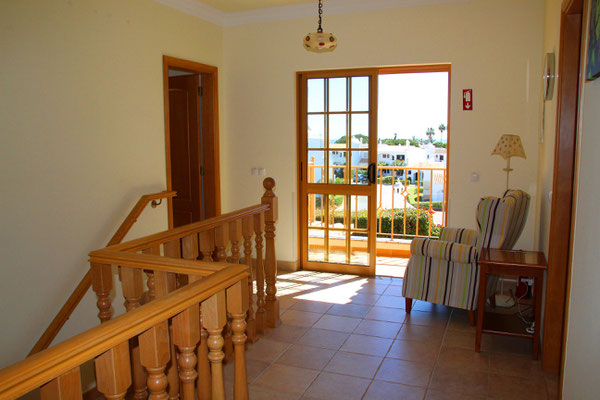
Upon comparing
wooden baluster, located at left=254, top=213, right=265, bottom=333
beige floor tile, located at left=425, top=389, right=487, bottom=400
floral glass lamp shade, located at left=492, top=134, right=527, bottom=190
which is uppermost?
floral glass lamp shade, located at left=492, top=134, right=527, bottom=190

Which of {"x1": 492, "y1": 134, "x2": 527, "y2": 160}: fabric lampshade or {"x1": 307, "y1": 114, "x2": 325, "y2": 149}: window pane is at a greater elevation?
{"x1": 307, "y1": 114, "x2": 325, "y2": 149}: window pane

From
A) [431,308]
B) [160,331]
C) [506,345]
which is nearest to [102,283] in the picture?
[160,331]

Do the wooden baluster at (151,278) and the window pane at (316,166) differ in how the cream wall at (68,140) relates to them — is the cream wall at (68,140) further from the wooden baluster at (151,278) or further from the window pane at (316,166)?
the window pane at (316,166)

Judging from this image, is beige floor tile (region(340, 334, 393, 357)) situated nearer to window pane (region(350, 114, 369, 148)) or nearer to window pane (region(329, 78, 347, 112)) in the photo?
window pane (region(350, 114, 369, 148))

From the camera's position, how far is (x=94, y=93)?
3.74 m

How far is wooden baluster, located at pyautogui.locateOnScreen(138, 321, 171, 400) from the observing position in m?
1.39

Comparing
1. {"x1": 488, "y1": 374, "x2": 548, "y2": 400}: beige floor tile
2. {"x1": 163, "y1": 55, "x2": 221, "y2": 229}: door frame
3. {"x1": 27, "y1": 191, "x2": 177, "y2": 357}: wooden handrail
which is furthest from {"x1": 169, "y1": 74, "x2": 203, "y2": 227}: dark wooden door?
{"x1": 488, "y1": 374, "x2": 548, "y2": 400}: beige floor tile

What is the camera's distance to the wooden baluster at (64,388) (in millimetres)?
1104

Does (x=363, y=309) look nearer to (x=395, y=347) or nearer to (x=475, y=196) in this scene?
(x=395, y=347)

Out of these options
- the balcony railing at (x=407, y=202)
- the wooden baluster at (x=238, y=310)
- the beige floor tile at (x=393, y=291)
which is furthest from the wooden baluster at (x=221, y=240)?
the balcony railing at (x=407, y=202)

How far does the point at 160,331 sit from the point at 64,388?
0.33 m

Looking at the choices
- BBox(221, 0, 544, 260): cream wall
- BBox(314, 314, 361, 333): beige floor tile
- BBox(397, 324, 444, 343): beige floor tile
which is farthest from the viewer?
BBox(221, 0, 544, 260): cream wall

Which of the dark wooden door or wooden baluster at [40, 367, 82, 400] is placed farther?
the dark wooden door

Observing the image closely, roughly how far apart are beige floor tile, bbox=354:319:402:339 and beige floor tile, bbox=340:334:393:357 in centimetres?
7
